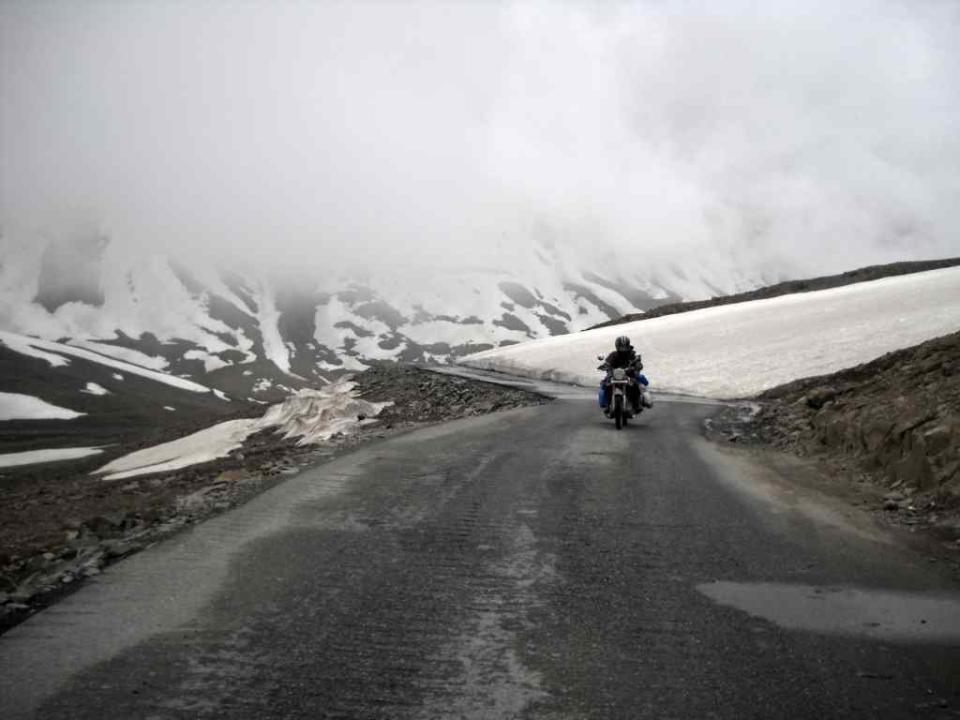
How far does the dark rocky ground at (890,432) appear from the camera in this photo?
343 inches

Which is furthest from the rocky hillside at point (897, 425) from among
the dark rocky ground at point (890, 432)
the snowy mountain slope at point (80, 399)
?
the snowy mountain slope at point (80, 399)

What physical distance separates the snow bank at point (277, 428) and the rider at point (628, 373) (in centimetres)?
814

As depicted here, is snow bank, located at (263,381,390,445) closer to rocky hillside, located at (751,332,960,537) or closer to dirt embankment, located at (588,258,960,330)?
rocky hillside, located at (751,332,960,537)

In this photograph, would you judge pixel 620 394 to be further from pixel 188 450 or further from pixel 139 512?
pixel 188 450

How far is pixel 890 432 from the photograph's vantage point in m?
10.8

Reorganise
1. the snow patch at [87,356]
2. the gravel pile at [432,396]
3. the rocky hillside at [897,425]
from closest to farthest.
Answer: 1. the rocky hillside at [897,425]
2. the gravel pile at [432,396]
3. the snow patch at [87,356]

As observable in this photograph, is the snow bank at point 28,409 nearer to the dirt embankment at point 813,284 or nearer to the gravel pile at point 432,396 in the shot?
the dirt embankment at point 813,284

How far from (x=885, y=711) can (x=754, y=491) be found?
19.1 ft

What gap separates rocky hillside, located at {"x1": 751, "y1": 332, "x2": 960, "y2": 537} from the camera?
890 centimetres

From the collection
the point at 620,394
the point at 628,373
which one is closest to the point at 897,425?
the point at 620,394

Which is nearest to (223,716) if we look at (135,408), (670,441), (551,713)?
(551,713)

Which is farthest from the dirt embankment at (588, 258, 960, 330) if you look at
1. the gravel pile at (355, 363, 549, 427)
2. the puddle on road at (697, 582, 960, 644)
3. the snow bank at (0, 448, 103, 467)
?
the puddle on road at (697, 582, 960, 644)

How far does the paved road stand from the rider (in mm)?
7408

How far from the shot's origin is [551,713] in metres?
4.02
